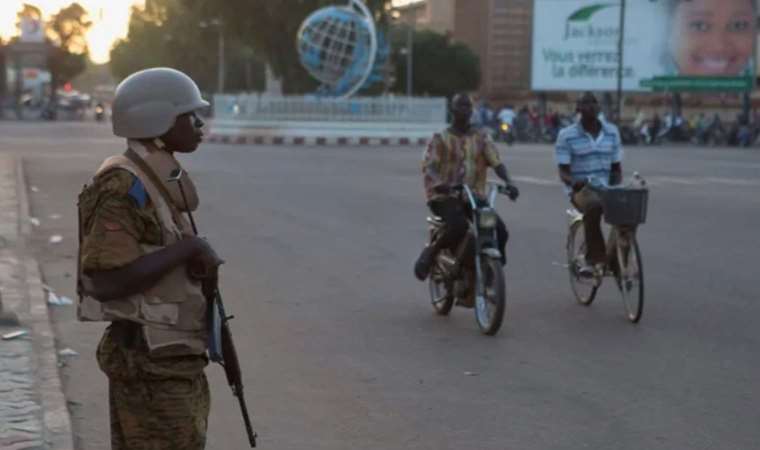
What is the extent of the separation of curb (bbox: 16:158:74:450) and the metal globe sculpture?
1361 inches

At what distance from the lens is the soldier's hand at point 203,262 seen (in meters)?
3.26

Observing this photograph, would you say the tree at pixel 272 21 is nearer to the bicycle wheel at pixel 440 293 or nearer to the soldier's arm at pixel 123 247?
the bicycle wheel at pixel 440 293

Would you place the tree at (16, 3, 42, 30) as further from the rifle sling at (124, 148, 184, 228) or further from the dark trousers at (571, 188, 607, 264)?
the rifle sling at (124, 148, 184, 228)

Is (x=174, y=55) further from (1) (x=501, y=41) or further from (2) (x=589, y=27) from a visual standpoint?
(2) (x=589, y=27)

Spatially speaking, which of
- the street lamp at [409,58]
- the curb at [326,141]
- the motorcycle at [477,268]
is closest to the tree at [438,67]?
the street lamp at [409,58]

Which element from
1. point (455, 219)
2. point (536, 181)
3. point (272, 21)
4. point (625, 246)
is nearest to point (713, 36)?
point (272, 21)

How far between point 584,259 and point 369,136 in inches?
1384

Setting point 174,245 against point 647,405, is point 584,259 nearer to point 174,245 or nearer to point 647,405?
point 647,405

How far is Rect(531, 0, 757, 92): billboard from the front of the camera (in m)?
56.9

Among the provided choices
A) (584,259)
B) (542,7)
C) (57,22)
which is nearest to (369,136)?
(542,7)

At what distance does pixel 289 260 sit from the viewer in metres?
12.1

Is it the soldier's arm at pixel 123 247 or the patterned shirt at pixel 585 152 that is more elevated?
the soldier's arm at pixel 123 247

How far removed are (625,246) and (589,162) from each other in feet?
2.36

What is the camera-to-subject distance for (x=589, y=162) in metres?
9.31
